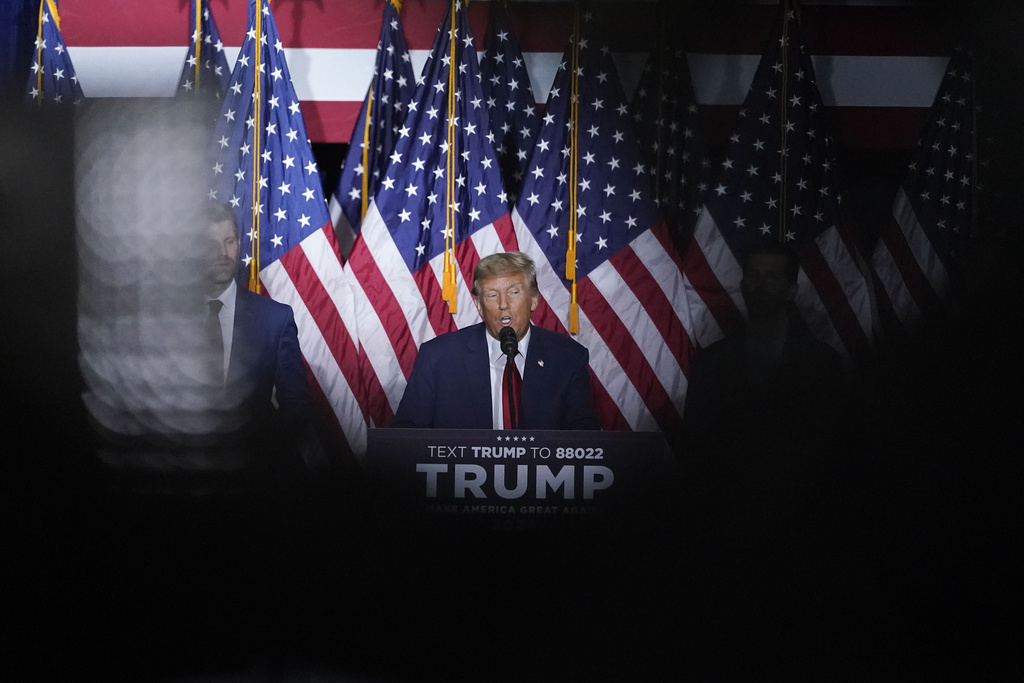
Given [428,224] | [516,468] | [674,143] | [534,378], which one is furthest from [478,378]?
[674,143]

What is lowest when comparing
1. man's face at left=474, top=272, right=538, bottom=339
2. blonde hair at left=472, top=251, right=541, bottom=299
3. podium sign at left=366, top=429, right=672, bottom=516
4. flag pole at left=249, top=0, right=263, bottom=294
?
podium sign at left=366, top=429, right=672, bottom=516

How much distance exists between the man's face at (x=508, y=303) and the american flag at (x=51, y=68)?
1496 mm

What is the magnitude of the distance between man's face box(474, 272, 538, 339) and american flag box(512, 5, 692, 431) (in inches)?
9.6

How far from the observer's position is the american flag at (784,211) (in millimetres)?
2812

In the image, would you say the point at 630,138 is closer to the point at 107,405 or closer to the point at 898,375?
the point at 898,375

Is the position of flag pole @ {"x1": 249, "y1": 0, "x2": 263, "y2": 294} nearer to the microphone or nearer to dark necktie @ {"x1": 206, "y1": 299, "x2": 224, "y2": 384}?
dark necktie @ {"x1": 206, "y1": 299, "x2": 224, "y2": 384}

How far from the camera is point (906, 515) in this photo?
2.50 metres

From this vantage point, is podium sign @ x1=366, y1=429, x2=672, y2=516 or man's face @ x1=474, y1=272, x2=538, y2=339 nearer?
podium sign @ x1=366, y1=429, x2=672, y2=516

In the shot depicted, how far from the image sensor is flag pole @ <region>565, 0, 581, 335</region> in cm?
279

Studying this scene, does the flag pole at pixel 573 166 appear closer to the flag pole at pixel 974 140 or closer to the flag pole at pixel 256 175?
the flag pole at pixel 256 175

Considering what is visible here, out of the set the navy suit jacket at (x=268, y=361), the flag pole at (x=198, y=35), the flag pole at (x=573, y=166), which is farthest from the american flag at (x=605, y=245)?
the flag pole at (x=198, y=35)

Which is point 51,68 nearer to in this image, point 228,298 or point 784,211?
point 228,298

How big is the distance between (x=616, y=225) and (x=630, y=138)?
0.91 feet

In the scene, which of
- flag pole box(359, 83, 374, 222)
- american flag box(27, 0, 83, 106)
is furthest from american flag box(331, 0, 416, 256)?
american flag box(27, 0, 83, 106)
